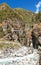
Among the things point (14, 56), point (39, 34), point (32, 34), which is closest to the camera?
point (14, 56)

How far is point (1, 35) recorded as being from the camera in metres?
63.6

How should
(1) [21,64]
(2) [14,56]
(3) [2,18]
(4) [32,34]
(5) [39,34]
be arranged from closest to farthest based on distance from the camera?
(1) [21,64] → (2) [14,56] → (5) [39,34] → (4) [32,34] → (3) [2,18]

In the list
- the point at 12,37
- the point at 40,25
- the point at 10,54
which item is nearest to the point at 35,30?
the point at 40,25

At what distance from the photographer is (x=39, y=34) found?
69.2 meters

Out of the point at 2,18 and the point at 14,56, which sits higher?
the point at 2,18

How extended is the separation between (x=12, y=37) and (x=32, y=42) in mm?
10530

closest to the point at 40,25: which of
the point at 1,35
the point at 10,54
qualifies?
the point at 1,35

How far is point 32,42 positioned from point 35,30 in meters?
6.37

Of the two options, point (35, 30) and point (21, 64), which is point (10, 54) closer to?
point (21, 64)

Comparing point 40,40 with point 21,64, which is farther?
point 40,40

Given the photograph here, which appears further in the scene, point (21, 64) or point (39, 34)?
point (39, 34)

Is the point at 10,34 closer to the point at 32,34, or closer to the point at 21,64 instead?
the point at 32,34

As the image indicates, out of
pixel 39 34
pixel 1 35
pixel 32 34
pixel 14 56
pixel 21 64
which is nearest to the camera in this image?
pixel 21 64

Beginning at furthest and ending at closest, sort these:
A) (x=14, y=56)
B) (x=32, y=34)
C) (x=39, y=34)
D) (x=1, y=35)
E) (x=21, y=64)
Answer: (x=32, y=34) < (x=39, y=34) < (x=1, y=35) < (x=14, y=56) < (x=21, y=64)
